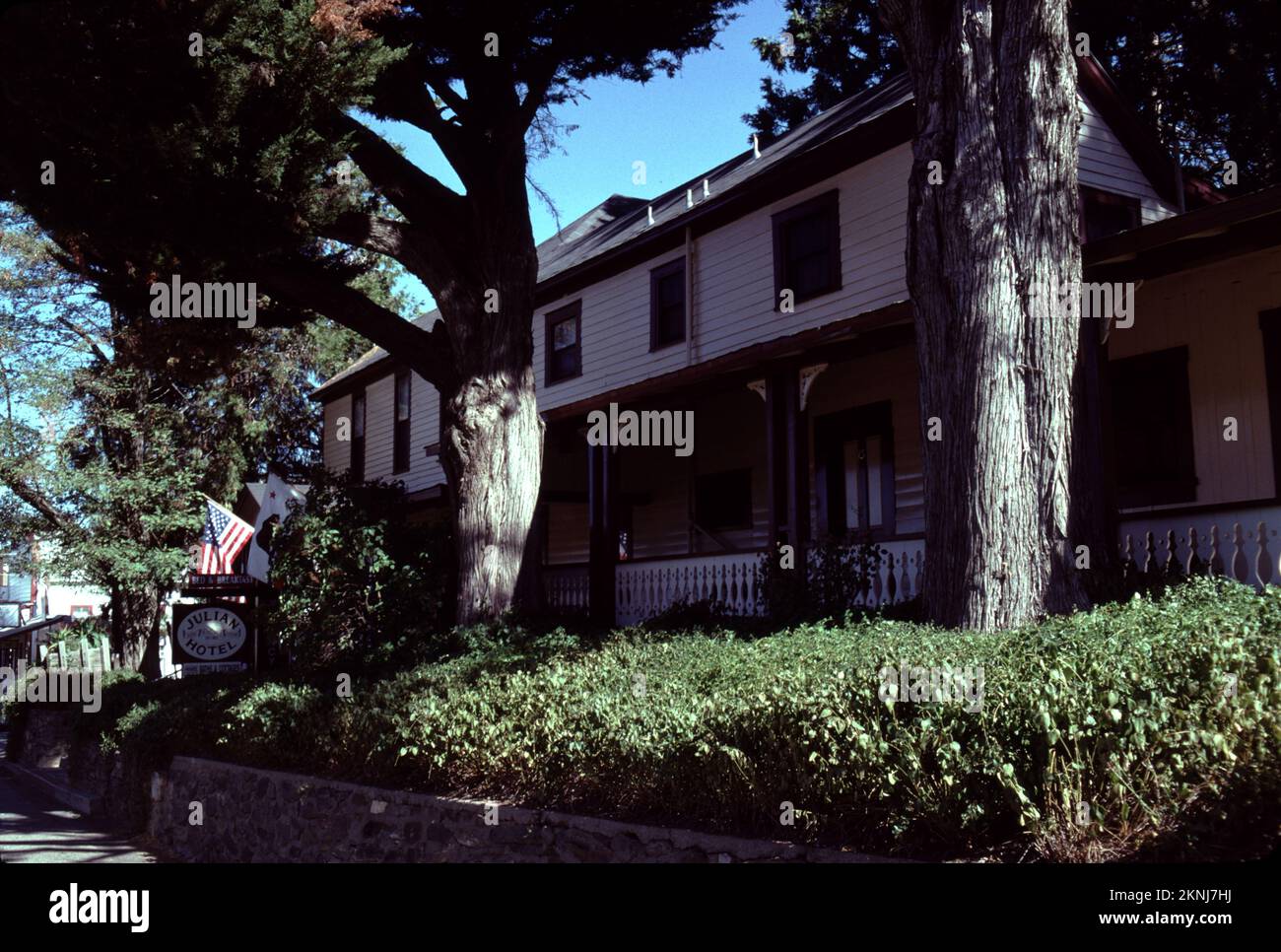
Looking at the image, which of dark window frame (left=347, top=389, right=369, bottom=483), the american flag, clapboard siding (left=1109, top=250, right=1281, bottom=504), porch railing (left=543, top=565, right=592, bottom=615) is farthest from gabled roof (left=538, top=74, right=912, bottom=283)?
the american flag

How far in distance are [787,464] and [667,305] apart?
656 cm

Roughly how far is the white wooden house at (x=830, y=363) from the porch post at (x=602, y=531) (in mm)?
34

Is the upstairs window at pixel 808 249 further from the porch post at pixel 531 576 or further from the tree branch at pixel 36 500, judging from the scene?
the tree branch at pixel 36 500

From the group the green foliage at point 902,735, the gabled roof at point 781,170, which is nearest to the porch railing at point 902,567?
the green foliage at point 902,735

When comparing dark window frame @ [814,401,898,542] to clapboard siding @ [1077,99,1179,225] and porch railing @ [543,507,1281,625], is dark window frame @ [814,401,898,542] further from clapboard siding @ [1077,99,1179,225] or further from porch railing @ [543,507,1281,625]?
clapboard siding @ [1077,99,1179,225]

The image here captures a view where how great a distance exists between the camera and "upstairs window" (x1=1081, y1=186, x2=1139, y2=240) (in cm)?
1537

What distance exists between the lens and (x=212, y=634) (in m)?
17.8

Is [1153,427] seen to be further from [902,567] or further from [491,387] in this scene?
[491,387]

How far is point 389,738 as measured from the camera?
9828 mm

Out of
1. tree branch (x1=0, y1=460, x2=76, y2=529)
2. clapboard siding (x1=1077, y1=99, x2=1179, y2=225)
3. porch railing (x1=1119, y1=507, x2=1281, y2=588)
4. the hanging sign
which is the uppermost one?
clapboard siding (x1=1077, y1=99, x2=1179, y2=225)

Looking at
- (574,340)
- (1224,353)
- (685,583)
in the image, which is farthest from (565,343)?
(1224,353)

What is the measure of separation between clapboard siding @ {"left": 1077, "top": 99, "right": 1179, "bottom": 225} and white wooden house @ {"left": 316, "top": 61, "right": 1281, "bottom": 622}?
0.13 ft

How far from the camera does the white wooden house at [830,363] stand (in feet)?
40.2

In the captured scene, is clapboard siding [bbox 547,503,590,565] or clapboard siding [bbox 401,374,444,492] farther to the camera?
clapboard siding [bbox 401,374,444,492]
